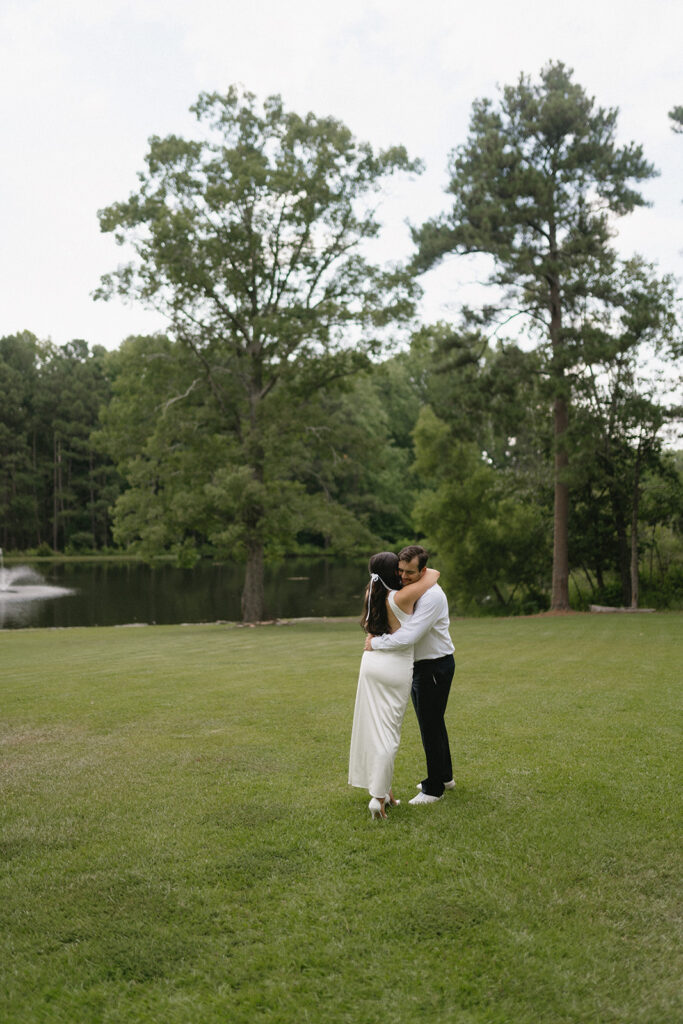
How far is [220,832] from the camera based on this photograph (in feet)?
16.5

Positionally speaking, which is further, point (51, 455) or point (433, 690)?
point (51, 455)

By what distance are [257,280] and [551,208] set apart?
9.28m

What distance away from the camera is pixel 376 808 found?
528cm

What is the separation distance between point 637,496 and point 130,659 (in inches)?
672

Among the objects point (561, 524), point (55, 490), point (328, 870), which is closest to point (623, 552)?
point (561, 524)

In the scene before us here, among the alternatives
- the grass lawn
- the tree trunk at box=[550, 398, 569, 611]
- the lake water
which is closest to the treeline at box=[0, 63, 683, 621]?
the tree trunk at box=[550, 398, 569, 611]

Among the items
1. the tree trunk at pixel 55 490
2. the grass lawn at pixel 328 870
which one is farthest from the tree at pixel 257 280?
the tree trunk at pixel 55 490

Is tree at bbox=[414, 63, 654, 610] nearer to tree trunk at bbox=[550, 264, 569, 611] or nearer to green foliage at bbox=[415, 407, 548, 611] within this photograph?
tree trunk at bbox=[550, 264, 569, 611]

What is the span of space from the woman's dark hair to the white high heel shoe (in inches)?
44.5

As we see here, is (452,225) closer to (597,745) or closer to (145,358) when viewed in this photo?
(145,358)

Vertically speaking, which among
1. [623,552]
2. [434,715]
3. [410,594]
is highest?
[410,594]

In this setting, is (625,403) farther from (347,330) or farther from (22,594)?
(22,594)

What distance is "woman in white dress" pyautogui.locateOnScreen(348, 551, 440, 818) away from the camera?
5.27m

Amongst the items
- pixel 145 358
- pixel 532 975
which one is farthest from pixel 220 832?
pixel 145 358
